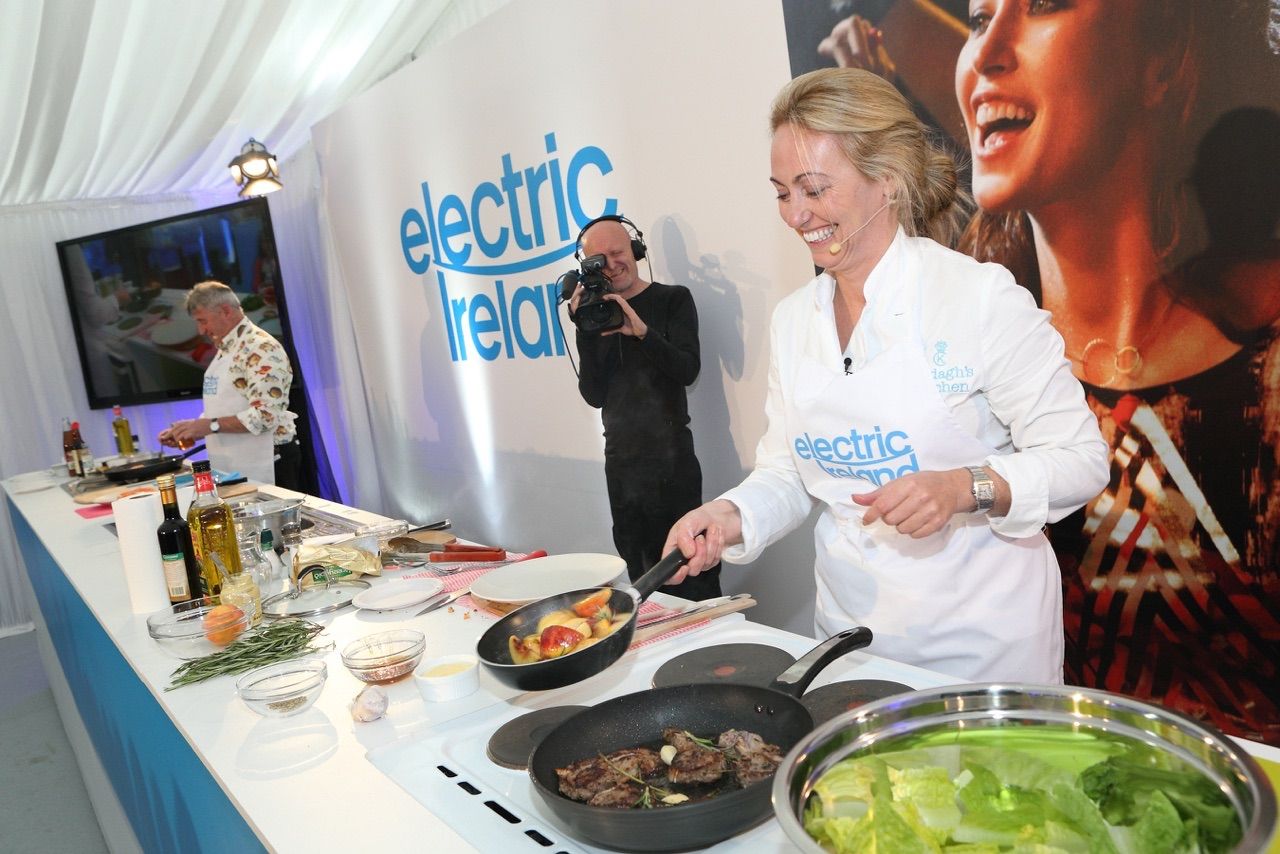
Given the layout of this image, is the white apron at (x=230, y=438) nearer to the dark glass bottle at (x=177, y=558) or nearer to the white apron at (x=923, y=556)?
the dark glass bottle at (x=177, y=558)

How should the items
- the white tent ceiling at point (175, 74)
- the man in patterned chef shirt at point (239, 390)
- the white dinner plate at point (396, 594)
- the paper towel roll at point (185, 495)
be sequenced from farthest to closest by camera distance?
the man in patterned chef shirt at point (239, 390)
the white tent ceiling at point (175, 74)
the paper towel roll at point (185, 495)
the white dinner plate at point (396, 594)

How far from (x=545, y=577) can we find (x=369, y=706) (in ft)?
1.86

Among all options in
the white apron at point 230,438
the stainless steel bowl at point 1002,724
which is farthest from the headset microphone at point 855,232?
the white apron at point 230,438

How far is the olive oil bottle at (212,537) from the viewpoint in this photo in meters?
2.12

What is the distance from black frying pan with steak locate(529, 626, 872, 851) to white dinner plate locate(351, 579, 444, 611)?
93 centimetres

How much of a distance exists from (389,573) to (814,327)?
1.17m

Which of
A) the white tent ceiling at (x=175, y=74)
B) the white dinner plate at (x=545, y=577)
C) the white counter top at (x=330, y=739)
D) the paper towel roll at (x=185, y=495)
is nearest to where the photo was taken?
the white counter top at (x=330, y=739)

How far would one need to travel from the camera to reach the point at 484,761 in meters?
1.23

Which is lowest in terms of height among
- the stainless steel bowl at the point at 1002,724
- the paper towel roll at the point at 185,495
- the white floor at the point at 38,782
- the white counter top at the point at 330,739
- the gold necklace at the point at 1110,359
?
the white floor at the point at 38,782

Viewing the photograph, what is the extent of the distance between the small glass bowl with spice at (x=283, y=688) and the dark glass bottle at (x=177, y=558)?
0.65 metres

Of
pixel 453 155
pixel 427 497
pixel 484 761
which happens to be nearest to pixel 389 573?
pixel 484 761

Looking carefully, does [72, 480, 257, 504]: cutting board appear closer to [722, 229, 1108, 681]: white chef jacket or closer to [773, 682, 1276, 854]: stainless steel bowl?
[722, 229, 1108, 681]: white chef jacket

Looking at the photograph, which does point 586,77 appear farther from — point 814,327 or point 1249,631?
point 1249,631

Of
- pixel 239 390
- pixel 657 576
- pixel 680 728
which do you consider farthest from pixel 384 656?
pixel 239 390
